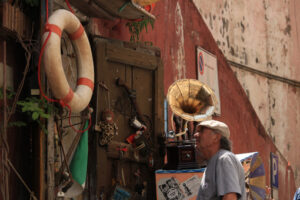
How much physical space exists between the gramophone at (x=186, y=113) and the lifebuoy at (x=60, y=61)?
1582 millimetres

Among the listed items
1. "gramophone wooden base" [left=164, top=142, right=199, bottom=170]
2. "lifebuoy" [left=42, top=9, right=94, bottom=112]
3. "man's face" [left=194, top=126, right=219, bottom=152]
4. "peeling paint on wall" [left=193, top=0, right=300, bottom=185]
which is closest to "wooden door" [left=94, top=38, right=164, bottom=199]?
"gramophone wooden base" [left=164, top=142, right=199, bottom=170]

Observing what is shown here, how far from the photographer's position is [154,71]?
21.4 ft

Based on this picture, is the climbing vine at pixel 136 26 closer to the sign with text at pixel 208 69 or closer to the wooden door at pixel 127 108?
the wooden door at pixel 127 108

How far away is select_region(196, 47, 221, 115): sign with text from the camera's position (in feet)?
27.9

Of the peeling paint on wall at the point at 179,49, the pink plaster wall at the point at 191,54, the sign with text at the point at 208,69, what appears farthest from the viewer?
the sign with text at the point at 208,69

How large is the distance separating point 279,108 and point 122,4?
289 inches

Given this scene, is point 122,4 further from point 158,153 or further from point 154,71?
point 158,153

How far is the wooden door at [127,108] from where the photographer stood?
19.0ft

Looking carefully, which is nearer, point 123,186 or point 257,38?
point 123,186

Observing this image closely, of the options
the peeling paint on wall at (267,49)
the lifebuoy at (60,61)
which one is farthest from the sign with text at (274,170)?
the lifebuoy at (60,61)

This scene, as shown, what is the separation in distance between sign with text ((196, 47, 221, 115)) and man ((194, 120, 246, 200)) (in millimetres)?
4282

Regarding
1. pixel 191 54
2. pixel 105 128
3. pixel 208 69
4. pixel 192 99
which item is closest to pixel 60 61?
pixel 105 128

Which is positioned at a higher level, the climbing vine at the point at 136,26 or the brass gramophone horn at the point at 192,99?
the climbing vine at the point at 136,26

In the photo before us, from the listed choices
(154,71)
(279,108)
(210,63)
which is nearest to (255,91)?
(279,108)
